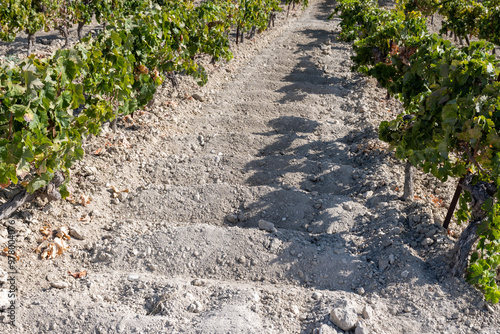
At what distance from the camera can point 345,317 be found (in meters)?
3.60

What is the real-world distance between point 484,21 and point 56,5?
12624mm

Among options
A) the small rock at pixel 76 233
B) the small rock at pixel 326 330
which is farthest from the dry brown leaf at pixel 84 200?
the small rock at pixel 326 330

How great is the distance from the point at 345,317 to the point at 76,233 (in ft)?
10.5

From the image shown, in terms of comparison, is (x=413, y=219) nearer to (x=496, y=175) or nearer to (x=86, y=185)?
(x=496, y=175)

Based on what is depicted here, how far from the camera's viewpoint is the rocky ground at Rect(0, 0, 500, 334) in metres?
3.77

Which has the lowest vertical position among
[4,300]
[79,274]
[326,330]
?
[79,274]

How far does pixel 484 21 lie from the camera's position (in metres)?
11.2

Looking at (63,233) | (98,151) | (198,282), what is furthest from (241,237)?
(98,151)

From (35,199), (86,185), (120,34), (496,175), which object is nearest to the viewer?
(496,175)

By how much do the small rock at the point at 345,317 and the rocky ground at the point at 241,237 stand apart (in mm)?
12

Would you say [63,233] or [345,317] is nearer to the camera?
[345,317]

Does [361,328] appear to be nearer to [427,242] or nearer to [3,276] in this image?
[427,242]

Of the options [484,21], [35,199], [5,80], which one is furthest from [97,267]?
[484,21]

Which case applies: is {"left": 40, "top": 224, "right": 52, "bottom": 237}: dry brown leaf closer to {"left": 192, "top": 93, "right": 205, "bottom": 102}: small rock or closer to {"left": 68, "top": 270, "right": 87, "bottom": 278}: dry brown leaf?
{"left": 68, "top": 270, "right": 87, "bottom": 278}: dry brown leaf
